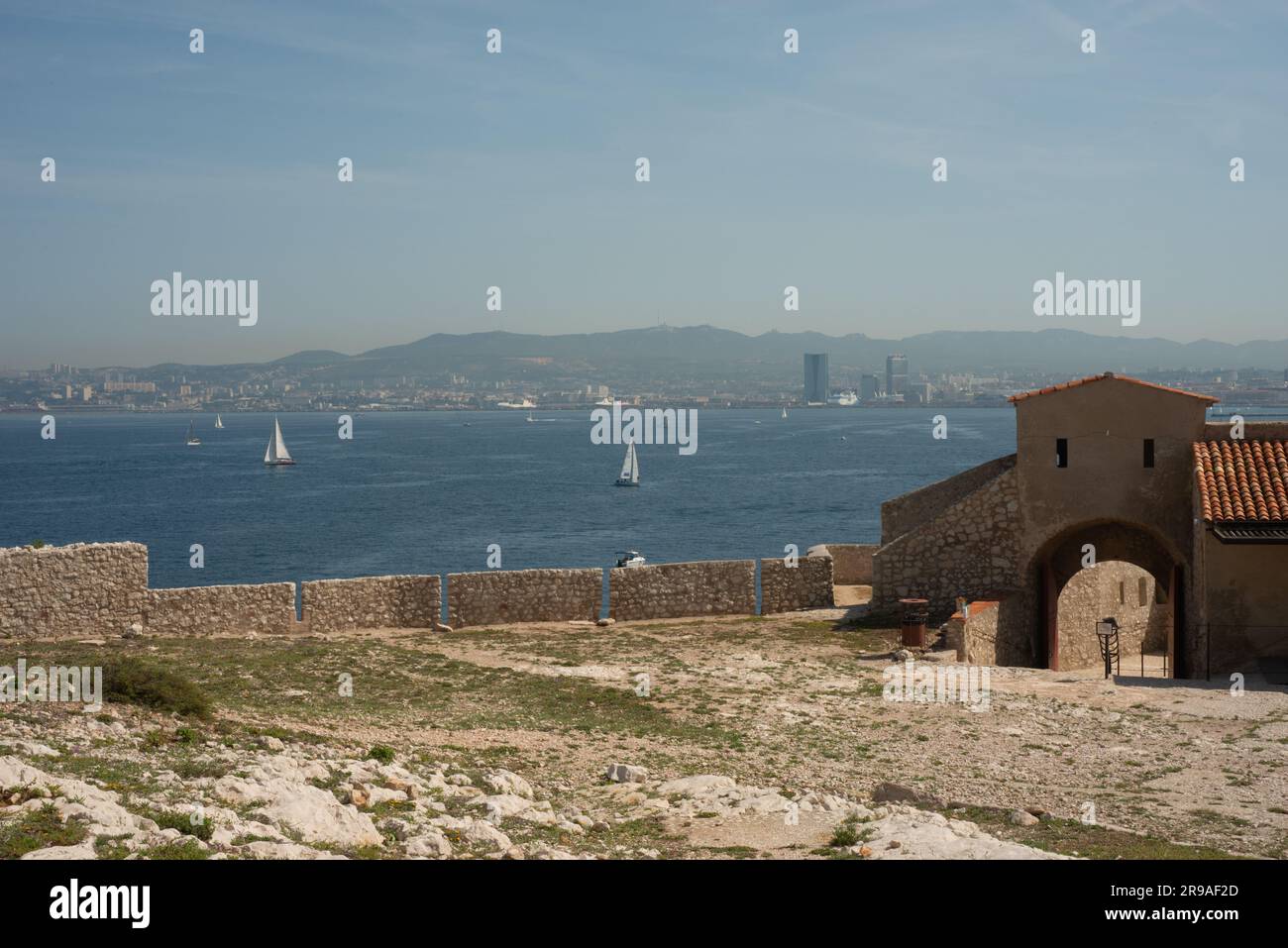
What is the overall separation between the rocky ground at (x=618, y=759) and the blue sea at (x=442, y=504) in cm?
4448

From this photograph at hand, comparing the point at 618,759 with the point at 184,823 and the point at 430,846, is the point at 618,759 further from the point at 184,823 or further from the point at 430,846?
the point at 184,823

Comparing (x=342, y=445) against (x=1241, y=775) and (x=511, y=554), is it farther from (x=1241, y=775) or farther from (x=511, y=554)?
(x=1241, y=775)

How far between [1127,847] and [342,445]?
187 m

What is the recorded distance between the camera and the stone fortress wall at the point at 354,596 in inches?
880

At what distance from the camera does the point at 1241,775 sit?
579 inches

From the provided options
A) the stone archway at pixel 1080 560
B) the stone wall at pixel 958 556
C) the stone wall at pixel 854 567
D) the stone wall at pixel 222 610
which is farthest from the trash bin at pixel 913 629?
the stone wall at pixel 222 610

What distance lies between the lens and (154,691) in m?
14.8

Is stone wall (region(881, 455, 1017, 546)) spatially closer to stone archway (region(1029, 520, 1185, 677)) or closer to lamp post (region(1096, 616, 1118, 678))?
stone archway (region(1029, 520, 1185, 677))


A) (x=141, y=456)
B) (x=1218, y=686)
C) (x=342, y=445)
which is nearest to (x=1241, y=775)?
(x=1218, y=686)

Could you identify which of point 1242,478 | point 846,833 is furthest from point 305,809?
point 1242,478

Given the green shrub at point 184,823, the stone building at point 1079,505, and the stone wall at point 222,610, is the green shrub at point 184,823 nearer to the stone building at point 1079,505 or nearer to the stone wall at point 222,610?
the stone wall at point 222,610

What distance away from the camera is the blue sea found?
73312 mm

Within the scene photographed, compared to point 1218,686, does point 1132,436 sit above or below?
above
